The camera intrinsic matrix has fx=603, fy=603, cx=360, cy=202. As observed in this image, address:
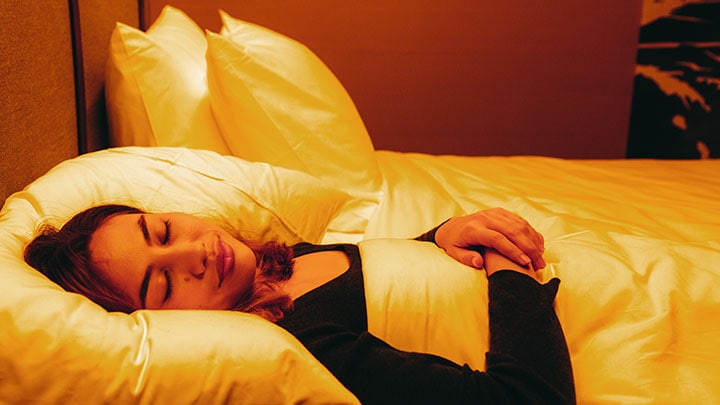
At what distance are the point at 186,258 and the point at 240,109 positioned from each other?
2.03ft

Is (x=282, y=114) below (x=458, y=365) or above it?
above

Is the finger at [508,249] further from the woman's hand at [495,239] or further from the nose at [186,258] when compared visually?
the nose at [186,258]

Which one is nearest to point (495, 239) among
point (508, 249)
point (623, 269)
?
point (508, 249)

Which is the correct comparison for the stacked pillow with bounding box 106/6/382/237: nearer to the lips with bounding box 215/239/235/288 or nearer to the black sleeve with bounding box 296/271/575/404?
the lips with bounding box 215/239/235/288

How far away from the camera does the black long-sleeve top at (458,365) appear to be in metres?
0.70

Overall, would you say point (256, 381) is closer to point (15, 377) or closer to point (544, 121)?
point (15, 377)

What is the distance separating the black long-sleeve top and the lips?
0.36 feet

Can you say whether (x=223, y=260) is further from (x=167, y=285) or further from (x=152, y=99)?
(x=152, y=99)

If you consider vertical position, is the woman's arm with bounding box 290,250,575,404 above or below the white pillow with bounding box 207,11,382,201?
below

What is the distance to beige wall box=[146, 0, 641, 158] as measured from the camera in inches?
102

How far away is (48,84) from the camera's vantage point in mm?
1084

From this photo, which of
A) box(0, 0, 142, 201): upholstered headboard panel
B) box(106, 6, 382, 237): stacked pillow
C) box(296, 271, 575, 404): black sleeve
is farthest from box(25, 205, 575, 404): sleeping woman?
box(106, 6, 382, 237): stacked pillow

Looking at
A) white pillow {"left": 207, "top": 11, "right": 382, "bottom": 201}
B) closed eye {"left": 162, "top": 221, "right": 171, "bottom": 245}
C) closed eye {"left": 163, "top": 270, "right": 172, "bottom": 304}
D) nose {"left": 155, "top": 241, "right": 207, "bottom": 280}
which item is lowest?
closed eye {"left": 163, "top": 270, "right": 172, "bottom": 304}

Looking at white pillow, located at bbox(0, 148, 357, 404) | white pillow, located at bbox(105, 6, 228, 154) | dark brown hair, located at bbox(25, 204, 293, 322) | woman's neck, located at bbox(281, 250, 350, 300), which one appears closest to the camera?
white pillow, located at bbox(0, 148, 357, 404)
